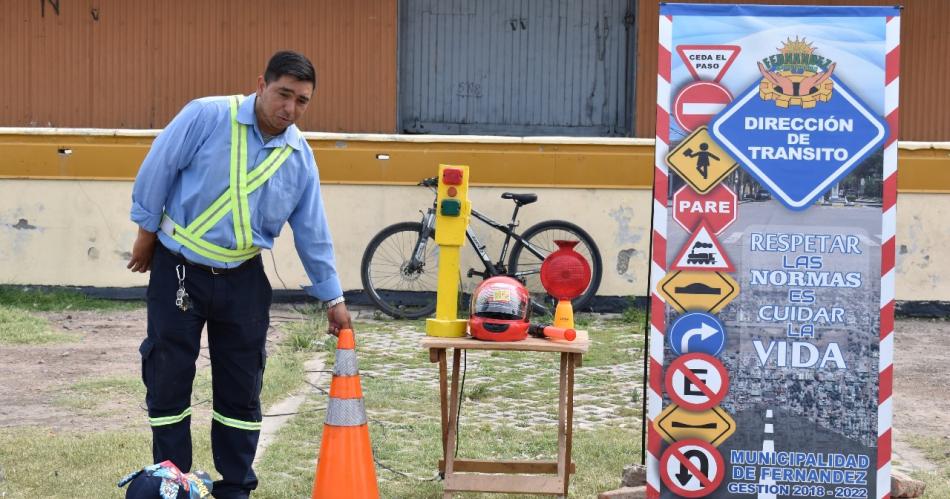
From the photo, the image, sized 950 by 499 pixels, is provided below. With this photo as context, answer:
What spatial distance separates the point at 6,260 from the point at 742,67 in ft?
31.3

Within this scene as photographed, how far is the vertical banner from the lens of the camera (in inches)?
202

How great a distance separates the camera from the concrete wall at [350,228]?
41.3ft

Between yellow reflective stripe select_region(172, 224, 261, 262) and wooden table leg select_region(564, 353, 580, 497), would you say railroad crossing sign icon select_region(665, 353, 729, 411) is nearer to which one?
wooden table leg select_region(564, 353, 580, 497)

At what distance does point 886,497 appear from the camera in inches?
203

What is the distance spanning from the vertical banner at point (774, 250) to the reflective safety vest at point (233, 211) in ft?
5.40

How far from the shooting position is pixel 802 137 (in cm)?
513

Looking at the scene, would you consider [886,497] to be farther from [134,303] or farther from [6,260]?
[6,260]

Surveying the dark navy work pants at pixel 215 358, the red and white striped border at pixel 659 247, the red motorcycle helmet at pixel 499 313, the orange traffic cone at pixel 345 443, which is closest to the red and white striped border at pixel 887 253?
the red and white striped border at pixel 659 247

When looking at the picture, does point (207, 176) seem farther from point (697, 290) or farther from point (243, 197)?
point (697, 290)

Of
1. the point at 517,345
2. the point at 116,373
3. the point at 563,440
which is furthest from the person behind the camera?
the point at 116,373

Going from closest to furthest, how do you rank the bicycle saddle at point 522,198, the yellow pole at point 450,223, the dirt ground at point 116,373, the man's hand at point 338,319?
the man's hand at point 338,319, the yellow pole at point 450,223, the dirt ground at point 116,373, the bicycle saddle at point 522,198

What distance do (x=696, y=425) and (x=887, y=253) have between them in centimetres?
105

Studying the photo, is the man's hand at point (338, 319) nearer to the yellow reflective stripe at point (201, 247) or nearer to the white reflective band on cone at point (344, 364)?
the white reflective band on cone at point (344, 364)

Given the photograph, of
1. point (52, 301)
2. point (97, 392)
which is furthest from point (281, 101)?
point (52, 301)
